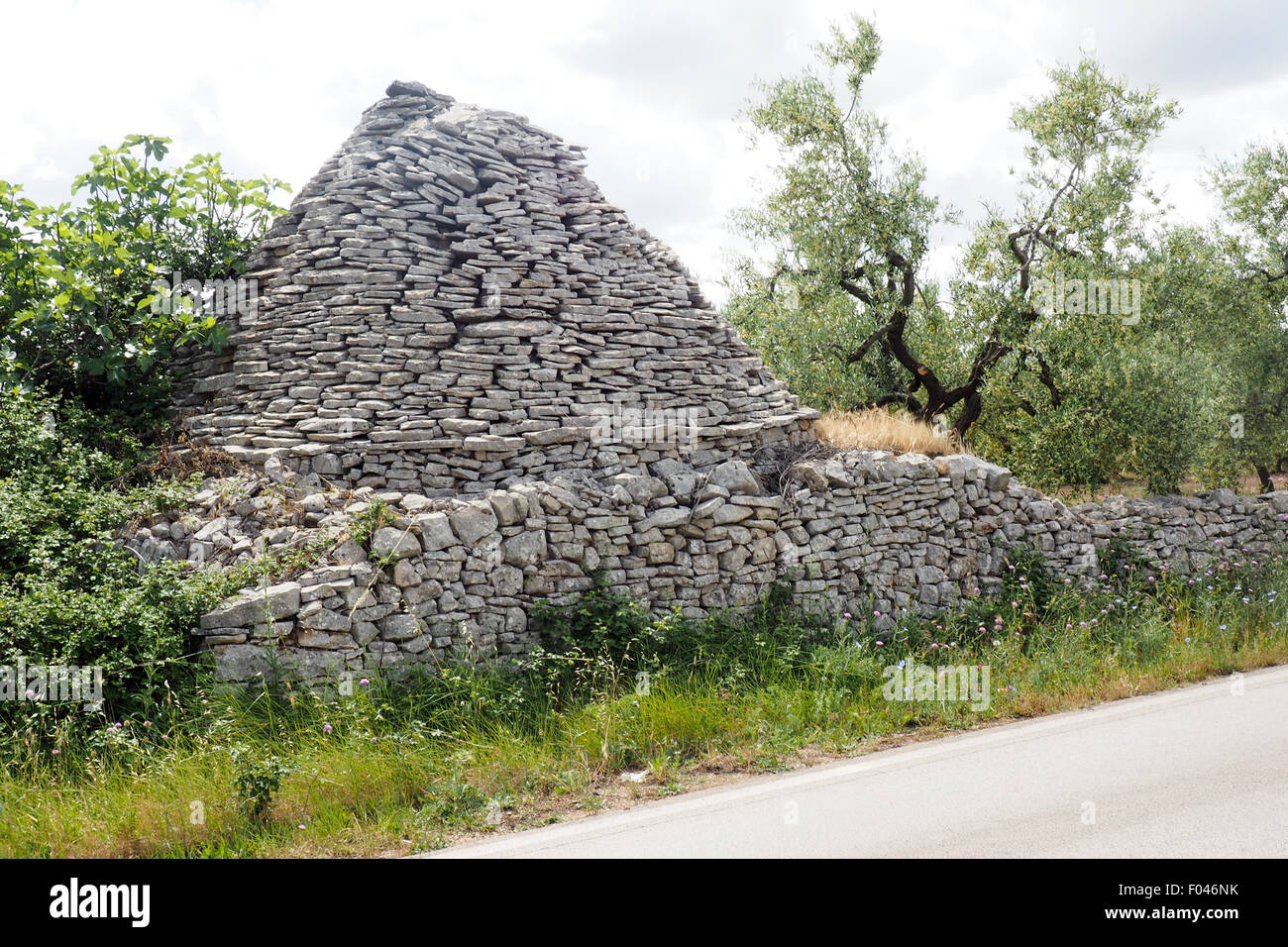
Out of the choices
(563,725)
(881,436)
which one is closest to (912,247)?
(881,436)

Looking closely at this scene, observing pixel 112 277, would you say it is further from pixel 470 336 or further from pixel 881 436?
pixel 881 436

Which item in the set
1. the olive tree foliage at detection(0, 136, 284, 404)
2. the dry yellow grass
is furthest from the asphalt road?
the olive tree foliage at detection(0, 136, 284, 404)

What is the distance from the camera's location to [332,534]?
7.27m

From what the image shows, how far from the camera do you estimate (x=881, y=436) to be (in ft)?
33.2

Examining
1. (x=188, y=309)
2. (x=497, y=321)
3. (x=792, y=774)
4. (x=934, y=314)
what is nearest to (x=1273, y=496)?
(x=934, y=314)

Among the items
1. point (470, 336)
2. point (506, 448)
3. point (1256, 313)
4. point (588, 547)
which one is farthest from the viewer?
point (1256, 313)

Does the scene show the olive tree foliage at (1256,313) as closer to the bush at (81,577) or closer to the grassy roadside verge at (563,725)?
the grassy roadside verge at (563,725)

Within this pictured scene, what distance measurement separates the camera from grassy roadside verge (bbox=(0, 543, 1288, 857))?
5.19 m

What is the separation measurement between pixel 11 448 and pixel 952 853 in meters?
8.71

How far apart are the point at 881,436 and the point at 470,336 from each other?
192 inches

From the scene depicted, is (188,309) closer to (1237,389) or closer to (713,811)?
(713,811)

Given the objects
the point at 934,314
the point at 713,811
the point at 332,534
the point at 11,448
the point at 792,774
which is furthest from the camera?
the point at 934,314

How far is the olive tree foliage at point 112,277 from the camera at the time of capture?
9281 millimetres

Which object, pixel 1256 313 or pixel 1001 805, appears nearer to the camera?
pixel 1001 805
